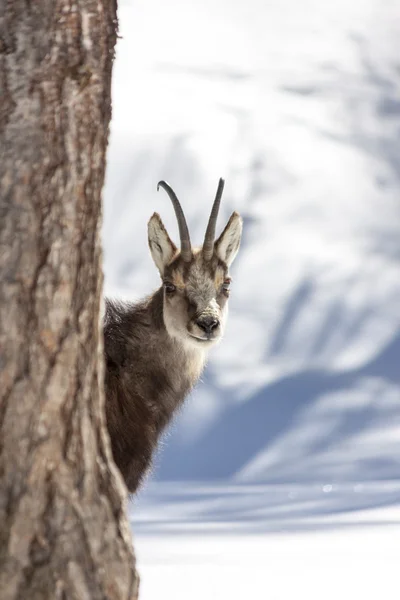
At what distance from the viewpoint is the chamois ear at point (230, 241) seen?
24.7 feet

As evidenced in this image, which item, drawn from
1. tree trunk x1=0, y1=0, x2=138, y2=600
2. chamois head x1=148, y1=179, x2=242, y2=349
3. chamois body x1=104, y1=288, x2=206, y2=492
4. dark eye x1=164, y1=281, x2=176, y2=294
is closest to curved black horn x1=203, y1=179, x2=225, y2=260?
chamois head x1=148, y1=179, x2=242, y2=349

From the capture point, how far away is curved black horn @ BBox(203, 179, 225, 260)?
7.38 meters

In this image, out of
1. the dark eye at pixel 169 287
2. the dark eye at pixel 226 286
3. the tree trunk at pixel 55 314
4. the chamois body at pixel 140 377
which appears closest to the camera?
the tree trunk at pixel 55 314

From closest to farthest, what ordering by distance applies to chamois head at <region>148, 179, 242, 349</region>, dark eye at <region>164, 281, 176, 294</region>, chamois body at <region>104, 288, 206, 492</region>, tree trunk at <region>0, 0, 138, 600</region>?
1. tree trunk at <region>0, 0, 138, 600</region>
2. chamois body at <region>104, 288, 206, 492</region>
3. chamois head at <region>148, 179, 242, 349</region>
4. dark eye at <region>164, 281, 176, 294</region>

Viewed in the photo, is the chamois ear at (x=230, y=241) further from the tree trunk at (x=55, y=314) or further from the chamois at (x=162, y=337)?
the tree trunk at (x=55, y=314)

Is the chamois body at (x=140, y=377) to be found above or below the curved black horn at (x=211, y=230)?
below

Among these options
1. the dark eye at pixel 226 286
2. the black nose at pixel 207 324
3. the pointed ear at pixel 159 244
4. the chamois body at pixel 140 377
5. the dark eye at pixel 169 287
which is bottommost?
the chamois body at pixel 140 377

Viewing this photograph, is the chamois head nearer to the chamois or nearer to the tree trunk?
the chamois

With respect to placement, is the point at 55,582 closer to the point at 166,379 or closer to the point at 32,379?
the point at 32,379

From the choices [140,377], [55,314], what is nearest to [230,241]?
[140,377]

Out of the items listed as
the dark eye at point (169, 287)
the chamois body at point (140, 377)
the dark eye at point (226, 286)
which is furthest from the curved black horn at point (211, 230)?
the chamois body at point (140, 377)

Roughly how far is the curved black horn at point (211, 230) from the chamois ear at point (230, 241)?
84 millimetres

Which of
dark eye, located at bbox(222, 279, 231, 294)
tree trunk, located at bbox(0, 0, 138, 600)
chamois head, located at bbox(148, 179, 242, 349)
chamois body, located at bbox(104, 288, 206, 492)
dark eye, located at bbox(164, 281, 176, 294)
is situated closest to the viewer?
tree trunk, located at bbox(0, 0, 138, 600)

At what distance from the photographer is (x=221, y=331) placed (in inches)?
288
